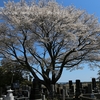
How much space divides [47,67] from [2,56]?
21.1ft

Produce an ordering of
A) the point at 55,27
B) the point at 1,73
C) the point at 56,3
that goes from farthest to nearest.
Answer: the point at 1,73 < the point at 56,3 < the point at 55,27

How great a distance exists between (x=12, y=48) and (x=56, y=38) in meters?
6.07

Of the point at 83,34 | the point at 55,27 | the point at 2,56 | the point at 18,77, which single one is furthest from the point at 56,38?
the point at 18,77

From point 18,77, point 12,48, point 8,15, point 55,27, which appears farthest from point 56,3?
point 18,77

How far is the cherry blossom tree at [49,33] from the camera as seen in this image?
28406 millimetres

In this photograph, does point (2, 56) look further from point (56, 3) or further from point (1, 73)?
point (1, 73)

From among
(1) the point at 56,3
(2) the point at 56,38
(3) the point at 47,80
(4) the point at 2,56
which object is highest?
(1) the point at 56,3

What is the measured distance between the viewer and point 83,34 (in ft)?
96.8

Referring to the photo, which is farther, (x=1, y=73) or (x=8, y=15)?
(x=1, y=73)

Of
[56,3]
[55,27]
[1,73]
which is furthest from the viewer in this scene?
[1,73]

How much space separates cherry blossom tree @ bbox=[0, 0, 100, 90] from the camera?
28.4 m

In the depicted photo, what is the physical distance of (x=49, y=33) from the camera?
2903 cm

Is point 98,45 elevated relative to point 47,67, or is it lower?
elevated

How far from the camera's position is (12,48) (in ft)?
99.6
